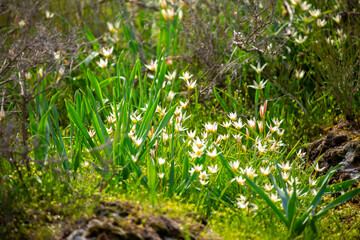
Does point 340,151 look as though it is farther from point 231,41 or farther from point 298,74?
point 231,41

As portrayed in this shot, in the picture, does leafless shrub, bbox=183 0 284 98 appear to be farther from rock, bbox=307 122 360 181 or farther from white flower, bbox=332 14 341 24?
rock, bbox=307 122 360 181

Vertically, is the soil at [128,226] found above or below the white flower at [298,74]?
below

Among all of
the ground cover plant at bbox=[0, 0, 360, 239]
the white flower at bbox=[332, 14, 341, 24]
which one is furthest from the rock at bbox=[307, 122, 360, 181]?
the white flower at bbox=[332, 14, 341, 24]

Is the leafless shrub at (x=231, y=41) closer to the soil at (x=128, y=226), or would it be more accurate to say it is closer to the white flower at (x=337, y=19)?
the white flower at (x=337, y=19)

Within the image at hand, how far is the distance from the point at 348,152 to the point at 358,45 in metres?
1.04

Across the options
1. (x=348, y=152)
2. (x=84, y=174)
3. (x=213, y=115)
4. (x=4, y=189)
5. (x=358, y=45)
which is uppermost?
(x=358, y=45)

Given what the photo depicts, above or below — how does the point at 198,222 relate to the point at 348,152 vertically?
below

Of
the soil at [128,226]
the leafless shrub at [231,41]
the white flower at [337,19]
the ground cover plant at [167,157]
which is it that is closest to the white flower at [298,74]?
the ground cover plant at [167,157]

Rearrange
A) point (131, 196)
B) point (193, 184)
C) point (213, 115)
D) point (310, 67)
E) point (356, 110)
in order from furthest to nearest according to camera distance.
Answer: point (310, 67), point (213, 115), point (356, 110), point (193, 184), point (131, 196)

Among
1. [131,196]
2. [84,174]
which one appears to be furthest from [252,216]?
[84,174]

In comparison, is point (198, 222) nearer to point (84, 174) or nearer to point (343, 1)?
point (84, 174)

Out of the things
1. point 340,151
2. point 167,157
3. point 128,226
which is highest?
point 340,151

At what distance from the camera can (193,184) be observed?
109 inches

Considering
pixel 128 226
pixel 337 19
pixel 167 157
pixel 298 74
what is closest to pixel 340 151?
pixel 298 74
